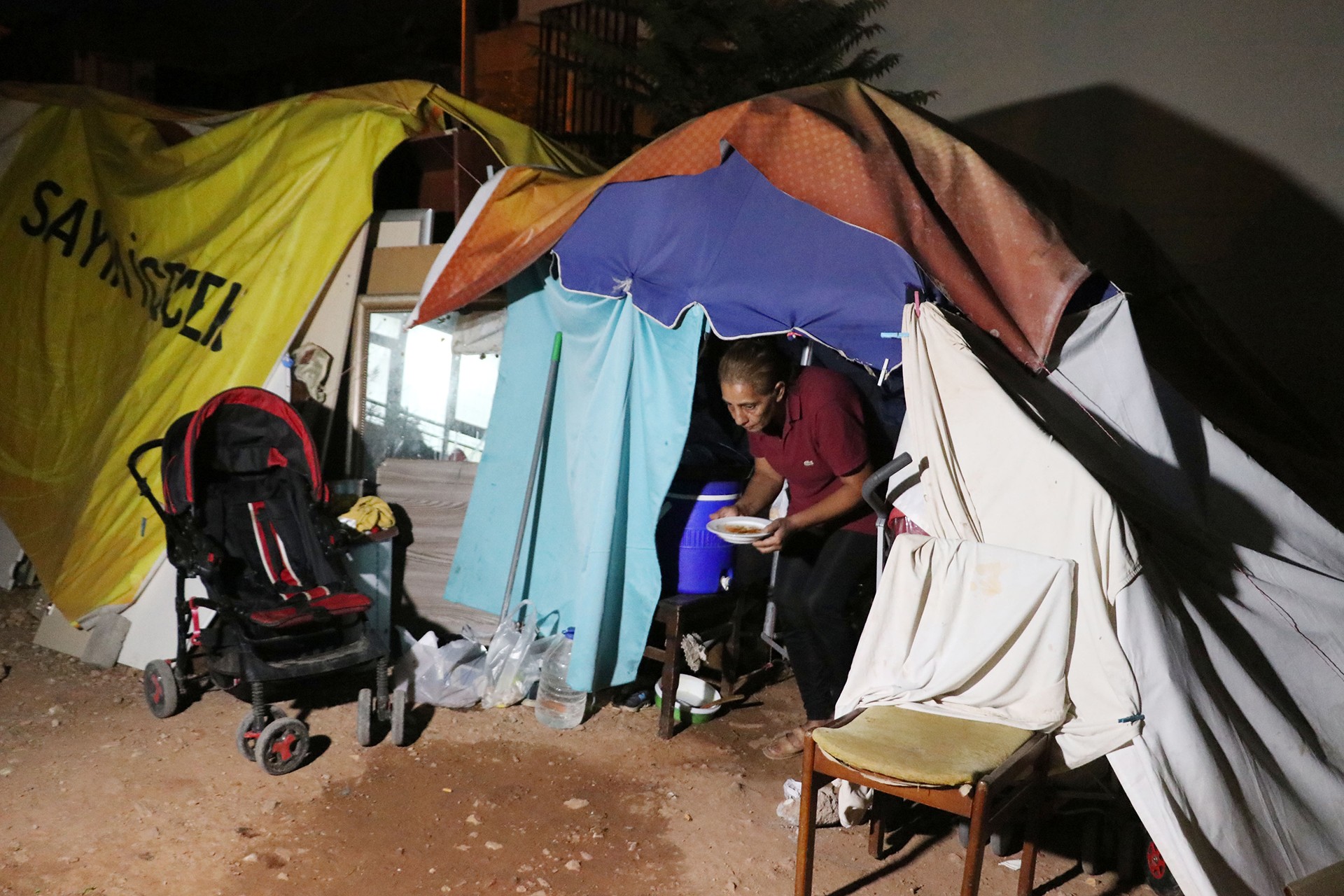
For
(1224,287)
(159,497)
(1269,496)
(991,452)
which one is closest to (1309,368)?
(1224,287)

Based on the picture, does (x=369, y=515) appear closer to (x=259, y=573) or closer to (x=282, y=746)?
(x=259, y=573)

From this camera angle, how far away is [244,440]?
4.25 m

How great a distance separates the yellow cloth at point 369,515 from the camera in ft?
14.9

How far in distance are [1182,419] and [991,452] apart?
954 millimetres

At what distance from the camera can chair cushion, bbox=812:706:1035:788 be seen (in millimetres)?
2395

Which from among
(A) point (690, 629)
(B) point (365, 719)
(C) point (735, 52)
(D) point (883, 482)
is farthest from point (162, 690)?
(C) point (735, 52)

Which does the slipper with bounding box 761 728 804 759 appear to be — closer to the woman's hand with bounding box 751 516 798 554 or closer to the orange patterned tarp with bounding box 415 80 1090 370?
the woman's hand with bounding box 751 516 798 554

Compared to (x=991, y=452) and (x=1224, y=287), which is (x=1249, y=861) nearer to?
(x=991, y=452)

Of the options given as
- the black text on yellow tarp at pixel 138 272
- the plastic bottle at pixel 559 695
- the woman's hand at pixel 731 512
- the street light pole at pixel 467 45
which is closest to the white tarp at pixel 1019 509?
the woman's hand at pixel 731 512

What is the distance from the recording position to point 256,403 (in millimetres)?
4203

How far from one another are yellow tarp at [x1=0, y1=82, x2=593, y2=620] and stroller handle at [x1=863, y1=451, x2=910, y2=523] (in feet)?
9.75

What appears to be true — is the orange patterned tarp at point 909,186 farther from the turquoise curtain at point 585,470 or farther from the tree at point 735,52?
Answer: the tree at point 735,52

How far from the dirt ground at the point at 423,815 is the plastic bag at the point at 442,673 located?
85mm

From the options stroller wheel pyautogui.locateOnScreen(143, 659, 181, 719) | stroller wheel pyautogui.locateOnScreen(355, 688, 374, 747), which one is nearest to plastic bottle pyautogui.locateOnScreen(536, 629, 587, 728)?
stroller wheel pyautogui.locateOnScreen(355, 688, 374, 747)
